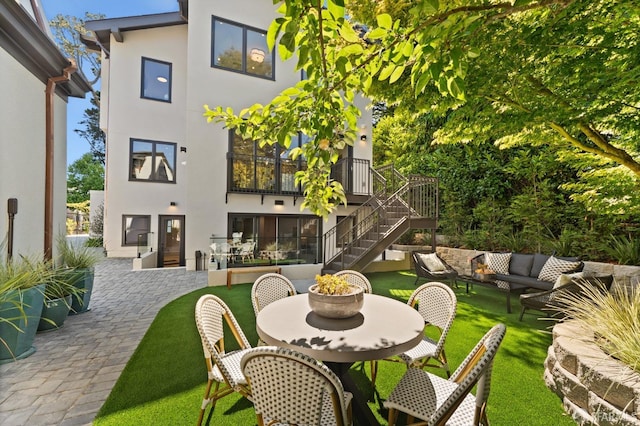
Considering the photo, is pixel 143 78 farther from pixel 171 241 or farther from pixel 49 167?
pixel 49 167

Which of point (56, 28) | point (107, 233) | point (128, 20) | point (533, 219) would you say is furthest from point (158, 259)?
point (56, 28)

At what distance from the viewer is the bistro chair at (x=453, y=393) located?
1481 millimetres

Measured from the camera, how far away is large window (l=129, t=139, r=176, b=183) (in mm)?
10898

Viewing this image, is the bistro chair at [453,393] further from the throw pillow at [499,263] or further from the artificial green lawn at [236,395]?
the throw pillow at [499,263]

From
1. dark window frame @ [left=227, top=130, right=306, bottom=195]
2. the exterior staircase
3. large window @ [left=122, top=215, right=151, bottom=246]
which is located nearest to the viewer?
the exterior staircase

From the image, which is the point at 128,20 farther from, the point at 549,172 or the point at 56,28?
the point at 549,172

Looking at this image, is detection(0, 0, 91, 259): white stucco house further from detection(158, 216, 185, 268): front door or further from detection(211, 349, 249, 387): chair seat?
detection(158, 216, 185, 268): front door

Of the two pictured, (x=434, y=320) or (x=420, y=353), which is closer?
(x=420, y=353)

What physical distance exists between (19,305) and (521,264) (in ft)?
29.0

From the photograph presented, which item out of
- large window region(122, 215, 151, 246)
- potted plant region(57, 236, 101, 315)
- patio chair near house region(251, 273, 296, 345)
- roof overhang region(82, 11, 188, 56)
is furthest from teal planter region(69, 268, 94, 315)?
roof overhang region(82, 11, 188, 56)

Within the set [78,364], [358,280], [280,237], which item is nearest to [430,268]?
[358,280]

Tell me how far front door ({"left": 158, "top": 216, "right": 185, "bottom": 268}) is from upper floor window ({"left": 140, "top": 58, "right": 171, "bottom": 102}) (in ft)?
15.9

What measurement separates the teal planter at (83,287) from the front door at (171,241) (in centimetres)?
607

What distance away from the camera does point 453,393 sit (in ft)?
4.83
